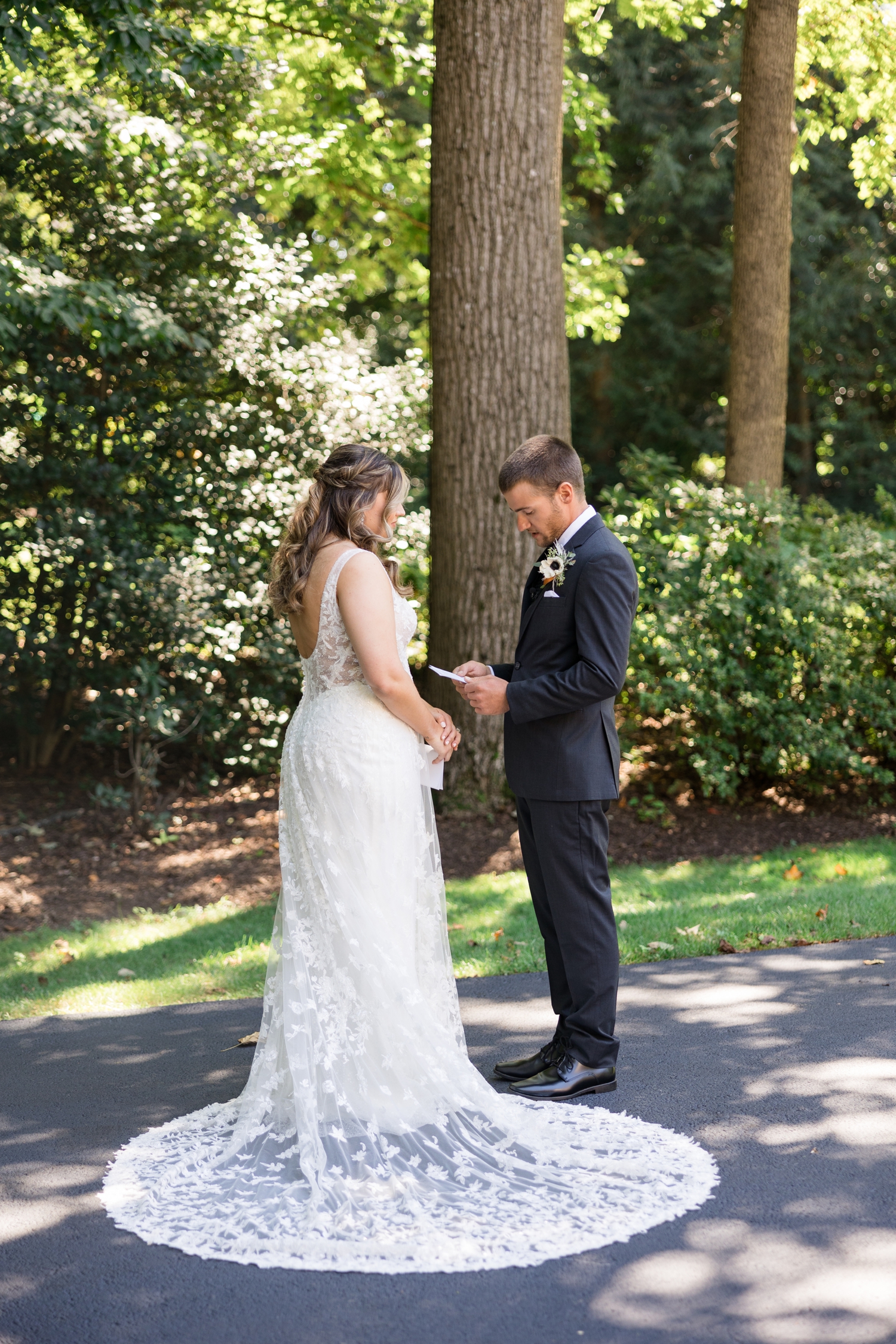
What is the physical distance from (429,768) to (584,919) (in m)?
0.85

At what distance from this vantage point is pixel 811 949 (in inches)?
247

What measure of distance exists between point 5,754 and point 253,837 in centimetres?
302

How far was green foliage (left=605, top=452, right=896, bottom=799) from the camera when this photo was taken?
9258mm

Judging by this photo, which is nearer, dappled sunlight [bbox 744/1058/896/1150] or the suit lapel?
dappled sunlight [bbox 744/1058/896/1150]

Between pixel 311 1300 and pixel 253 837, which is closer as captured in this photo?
pixel 311 1300

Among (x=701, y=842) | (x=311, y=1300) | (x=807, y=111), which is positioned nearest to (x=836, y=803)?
(x=701, y=842)

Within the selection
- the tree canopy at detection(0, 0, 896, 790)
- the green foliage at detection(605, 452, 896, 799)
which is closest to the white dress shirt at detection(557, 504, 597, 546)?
the tree canopy at detection(0, 0, 896, 790)

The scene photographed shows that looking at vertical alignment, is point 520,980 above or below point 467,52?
below

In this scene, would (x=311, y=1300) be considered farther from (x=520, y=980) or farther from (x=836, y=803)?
(x=836, y=803)

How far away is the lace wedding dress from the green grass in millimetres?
1852

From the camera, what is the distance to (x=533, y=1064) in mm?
4777

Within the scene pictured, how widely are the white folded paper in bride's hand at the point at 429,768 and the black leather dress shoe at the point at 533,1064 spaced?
115 centimetres

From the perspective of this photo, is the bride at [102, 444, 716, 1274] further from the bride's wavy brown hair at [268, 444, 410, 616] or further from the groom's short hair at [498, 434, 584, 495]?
the groom's short hair at [498, 434, 584, 495]

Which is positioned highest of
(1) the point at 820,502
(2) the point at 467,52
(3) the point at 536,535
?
(2) the point at 467,52
